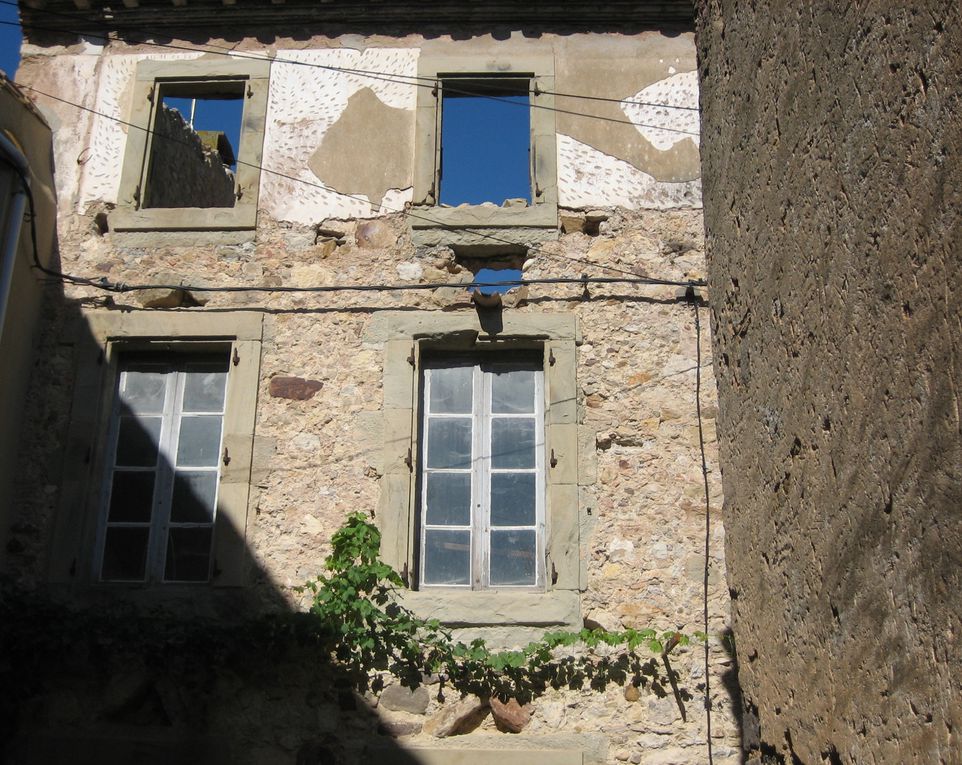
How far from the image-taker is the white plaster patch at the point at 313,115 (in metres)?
6.32

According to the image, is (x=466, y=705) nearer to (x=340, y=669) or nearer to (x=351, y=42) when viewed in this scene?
(x=340, y=669)

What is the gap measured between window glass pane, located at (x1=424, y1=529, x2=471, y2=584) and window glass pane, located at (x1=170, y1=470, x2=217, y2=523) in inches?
49.1

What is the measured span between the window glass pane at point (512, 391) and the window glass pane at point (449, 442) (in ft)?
0.69

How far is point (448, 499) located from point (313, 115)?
2643mm

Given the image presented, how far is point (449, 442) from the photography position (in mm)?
5875

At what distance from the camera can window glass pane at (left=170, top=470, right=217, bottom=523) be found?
5820mm

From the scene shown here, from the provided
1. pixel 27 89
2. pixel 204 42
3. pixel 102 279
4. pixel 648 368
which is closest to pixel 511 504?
pixel 648 368

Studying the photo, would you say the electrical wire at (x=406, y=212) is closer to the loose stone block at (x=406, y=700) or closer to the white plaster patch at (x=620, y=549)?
the white plaster patch at (x=620, y=549)

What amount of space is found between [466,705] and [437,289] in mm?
2346

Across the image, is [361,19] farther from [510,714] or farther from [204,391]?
[510,714]

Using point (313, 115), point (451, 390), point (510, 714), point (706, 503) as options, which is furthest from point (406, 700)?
point (313, 115)

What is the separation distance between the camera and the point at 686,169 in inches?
251

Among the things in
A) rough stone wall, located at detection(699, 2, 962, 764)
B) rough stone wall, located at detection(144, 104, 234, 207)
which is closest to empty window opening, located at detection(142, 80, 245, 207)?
rough stone wall, located at detection(144, 104, 234, 207)

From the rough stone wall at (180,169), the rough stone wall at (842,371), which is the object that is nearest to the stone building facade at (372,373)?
the rough stone wall at (180,169)
